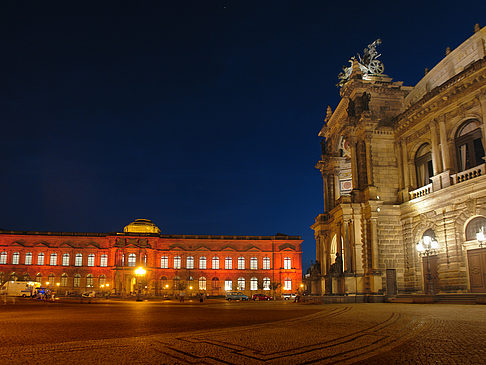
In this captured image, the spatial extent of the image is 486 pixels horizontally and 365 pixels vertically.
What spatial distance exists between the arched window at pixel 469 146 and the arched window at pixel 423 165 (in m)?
2.82

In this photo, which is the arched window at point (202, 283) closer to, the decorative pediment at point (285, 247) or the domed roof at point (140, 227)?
the domed roof at point (140, 227)

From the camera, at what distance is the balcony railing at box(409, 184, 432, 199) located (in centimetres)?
2828

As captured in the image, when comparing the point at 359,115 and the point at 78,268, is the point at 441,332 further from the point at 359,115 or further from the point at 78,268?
the point at 78,268

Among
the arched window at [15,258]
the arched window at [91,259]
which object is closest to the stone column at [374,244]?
the arched window at [91,259]

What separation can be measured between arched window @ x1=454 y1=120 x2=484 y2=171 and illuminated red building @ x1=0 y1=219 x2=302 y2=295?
6322 cm

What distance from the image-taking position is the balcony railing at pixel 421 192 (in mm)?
28281

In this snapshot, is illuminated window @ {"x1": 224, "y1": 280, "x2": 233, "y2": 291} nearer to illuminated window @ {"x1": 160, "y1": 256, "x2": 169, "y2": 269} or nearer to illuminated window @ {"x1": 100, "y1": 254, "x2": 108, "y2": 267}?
illuminated window @ {"x1": 160, "y1": 256, "x2": 169, "y2": 269}

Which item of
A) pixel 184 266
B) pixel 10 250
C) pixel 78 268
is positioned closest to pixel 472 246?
pixel 184 266

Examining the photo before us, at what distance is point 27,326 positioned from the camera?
1213 centimetres

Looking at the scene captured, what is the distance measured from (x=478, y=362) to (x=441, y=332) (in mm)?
3494

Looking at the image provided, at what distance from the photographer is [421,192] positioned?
29.1 metres

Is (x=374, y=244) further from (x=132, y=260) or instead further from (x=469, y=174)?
(x=132, y=260)

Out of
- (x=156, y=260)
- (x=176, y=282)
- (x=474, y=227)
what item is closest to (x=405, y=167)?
(x=474, y=227)

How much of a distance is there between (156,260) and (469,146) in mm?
72302
